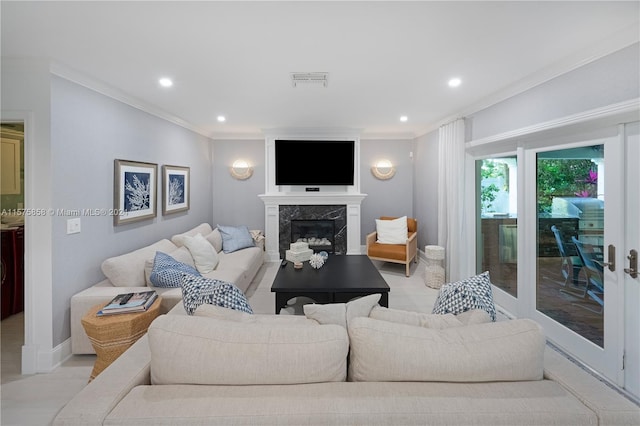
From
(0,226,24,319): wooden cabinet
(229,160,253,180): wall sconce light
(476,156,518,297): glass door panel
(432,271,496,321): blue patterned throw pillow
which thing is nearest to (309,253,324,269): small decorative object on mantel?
(476,156,518,297): glass door panel

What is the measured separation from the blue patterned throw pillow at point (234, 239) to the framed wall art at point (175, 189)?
0.71 metres

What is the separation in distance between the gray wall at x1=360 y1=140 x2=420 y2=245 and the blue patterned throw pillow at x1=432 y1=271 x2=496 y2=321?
190 inches

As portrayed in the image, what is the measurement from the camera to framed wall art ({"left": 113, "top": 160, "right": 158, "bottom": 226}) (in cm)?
333

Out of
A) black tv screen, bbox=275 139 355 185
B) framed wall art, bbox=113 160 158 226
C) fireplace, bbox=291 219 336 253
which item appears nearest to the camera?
framed wall art, bbox=113 160 158 226

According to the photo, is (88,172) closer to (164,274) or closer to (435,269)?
(164,274)

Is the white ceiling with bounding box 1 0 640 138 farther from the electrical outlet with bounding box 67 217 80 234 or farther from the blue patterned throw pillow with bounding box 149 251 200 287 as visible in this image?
the blue patterned throw pillow with bounding box 149 251 200 287

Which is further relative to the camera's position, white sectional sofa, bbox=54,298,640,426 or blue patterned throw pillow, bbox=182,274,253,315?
blue patterned throw pillow, bbox=182,274,253,315

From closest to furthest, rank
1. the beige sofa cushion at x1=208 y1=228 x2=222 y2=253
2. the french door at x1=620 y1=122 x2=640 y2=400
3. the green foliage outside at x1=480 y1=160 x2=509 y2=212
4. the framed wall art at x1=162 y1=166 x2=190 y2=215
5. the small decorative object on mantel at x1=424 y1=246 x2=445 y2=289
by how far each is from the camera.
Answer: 1. the french door at x1=620 y1=122 x2=640 y2=400
2. the green foliage outside at x1=480 y1=160 x2=509 y2=212
3. the framed wall art at x1=162 y1=166 x2=190 y2=215
4. the small decorative object on mantel at x1=424 y1=246 x2=445 y2=289
5. the beige sofa cushion at x1=208 y1=228 x2=222 y2=253

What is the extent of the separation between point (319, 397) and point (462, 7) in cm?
209

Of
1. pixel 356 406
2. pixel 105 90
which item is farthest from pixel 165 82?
pixel 356 406

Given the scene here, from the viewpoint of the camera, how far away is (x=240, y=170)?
20.9 ft

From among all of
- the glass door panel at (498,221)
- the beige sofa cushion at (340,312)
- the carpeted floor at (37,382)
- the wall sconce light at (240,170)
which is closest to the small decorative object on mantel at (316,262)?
the carpeted floor at (37,382)

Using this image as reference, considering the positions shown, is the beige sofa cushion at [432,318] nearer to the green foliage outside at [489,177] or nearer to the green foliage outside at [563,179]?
the green foliage outside at [563,179]

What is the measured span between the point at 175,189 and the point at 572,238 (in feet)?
15.1
